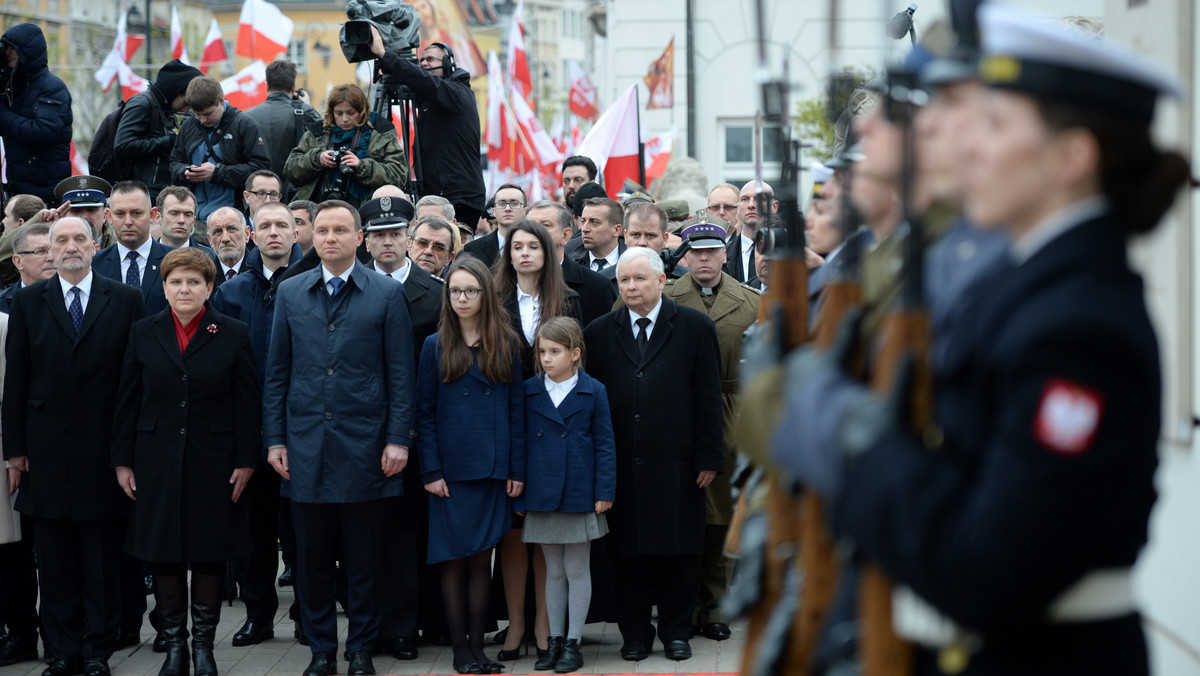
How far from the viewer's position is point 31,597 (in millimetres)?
7328

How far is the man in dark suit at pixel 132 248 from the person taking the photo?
8.28 meters

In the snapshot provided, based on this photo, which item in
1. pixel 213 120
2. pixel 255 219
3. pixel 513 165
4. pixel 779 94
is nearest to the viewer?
pixel 779 94

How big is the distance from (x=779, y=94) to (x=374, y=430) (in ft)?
14.8

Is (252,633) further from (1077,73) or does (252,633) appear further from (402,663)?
(1077,73)

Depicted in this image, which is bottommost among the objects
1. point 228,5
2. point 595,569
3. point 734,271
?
point 595,569

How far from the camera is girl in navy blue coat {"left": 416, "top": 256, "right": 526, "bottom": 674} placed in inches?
277

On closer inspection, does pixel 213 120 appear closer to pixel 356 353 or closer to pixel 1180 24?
pixel 356 353

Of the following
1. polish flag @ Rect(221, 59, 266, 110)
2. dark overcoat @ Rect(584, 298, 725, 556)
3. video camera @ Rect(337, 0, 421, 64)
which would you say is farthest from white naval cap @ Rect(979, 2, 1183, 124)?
polish flag @ Rect(221, 59, 266, 110)

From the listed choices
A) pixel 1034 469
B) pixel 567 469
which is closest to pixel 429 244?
pixel 567 469

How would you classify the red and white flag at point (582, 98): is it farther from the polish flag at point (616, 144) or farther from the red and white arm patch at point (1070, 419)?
the red and white arm patch at point (1070, 419)

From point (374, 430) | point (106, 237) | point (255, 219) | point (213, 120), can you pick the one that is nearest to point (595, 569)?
point (374, 430)

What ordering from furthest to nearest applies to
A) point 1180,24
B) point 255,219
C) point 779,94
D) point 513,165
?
point 513,165 < point 255,219 < point 1180,24 < point 779,94

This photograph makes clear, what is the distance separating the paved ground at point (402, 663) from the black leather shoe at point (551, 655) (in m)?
0.06

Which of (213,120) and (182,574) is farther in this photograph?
(213,120)
